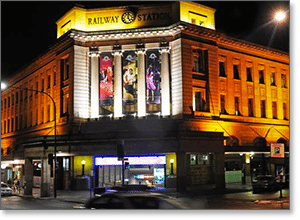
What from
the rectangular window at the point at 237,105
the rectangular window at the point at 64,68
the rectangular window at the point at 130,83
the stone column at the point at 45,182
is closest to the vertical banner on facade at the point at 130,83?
the rectangular window at the point at 130,83

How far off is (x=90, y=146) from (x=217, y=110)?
14704 mm

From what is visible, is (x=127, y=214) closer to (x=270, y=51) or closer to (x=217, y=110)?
(x=217, y=110)

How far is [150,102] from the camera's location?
47.0m

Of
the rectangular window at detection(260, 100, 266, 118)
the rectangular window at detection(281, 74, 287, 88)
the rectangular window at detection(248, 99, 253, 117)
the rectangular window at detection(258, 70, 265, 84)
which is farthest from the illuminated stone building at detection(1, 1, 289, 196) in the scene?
the rectangular window at detection(281, 74, 287, 88)

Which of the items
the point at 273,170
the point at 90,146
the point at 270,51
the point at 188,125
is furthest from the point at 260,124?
the point at 90,146

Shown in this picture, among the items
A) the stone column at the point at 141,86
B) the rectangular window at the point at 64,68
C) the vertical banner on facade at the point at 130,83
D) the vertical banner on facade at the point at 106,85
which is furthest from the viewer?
the rectangular window at the point at 64,68

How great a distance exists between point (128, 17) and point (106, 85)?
306 inches

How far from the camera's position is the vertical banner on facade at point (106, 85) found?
4781cm

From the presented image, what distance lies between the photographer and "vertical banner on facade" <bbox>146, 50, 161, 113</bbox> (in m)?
47.0

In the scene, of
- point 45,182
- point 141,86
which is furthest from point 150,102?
point 45,182

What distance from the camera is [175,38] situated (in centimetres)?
4650

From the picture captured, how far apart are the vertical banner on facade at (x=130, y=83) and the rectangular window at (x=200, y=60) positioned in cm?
656

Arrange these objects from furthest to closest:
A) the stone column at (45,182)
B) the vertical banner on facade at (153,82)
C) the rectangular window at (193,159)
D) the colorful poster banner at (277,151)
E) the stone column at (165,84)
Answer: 1. the vertical banner on facade at (153,82)
2. the stone column at (165,84)
3. the rectangular window at (193,159)
4. the stone column at (45,182)
5. the colorful poster banner at (277,151)

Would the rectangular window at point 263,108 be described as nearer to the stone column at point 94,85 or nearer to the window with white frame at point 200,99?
the window with white frame at point 200,99
